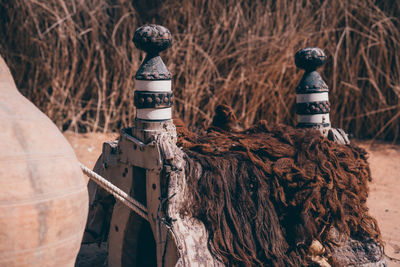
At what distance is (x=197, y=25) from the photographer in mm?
5277

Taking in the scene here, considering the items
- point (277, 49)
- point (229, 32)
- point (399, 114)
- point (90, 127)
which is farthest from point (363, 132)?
point (90, 127)

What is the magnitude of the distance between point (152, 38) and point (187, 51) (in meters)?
3.00

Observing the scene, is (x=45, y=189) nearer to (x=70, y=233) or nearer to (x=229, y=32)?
(x=70, y=233)

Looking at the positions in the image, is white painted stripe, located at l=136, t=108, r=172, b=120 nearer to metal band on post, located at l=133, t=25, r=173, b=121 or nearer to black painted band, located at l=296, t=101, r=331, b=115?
metal band on post, located at l=133, t=25, r=173, b=121

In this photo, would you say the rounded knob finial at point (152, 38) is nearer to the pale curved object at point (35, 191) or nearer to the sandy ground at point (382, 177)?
the pale curved object at point (35, 191)

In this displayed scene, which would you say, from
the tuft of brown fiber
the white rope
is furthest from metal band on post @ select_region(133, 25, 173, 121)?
the white rope

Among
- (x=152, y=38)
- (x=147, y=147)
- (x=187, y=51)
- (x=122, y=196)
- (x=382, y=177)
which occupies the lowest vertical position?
(x=382, y=177)

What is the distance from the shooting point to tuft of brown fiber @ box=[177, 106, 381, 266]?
6.97 ft

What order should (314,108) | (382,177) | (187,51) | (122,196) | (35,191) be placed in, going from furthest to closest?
1. (187,51)
2. (382,177)
3. (314,108)
4. (122,196)
5. (35,191)

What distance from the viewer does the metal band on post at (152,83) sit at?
224 centimetres

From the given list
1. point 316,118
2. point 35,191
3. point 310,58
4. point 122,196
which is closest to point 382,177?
point 316,118

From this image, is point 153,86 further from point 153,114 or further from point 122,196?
point 122,196

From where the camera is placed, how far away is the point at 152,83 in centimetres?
224

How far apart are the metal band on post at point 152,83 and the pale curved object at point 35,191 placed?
2.24ft
